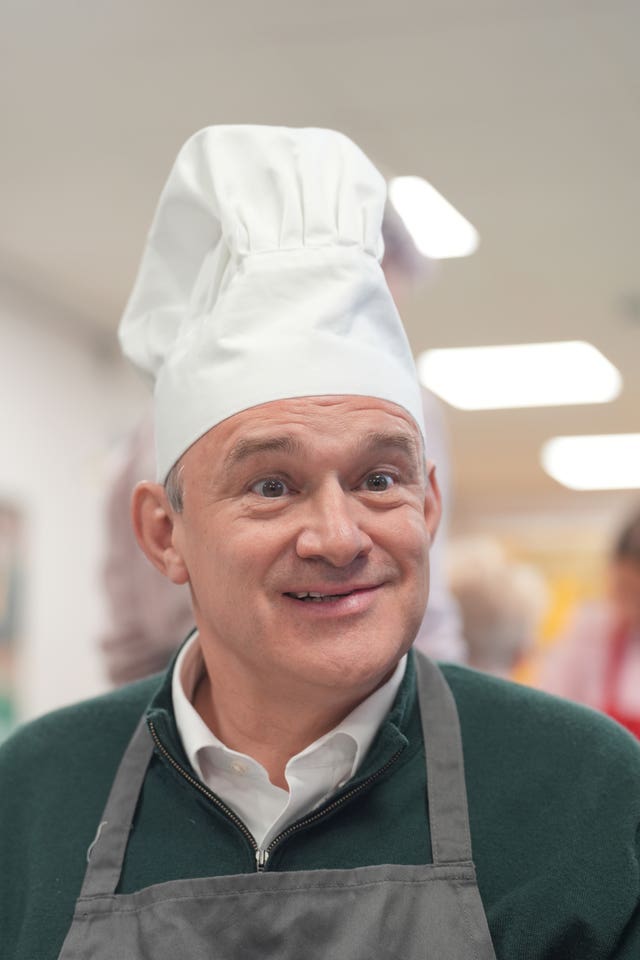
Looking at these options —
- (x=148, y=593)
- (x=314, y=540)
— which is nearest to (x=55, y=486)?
(x=148, y=593)

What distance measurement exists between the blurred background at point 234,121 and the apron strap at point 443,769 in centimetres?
84

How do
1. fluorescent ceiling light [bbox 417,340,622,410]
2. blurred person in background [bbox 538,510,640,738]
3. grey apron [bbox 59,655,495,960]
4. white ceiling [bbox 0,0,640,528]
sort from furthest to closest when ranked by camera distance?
fluorescent ceiling light [bbox 417,340,622,410], white ceiling [bbox 0,0,640,528], blurred person in background [bbox 538,510,640,738], grey apron [bbox 59,655,495,960]

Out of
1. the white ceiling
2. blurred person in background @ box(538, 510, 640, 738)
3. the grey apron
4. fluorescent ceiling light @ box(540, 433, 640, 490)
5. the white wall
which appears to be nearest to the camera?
the grey apron

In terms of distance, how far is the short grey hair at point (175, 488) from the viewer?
4.12 ft

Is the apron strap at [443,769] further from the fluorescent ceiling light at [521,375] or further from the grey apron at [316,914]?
the fluorescent ceiling light at [521,375]

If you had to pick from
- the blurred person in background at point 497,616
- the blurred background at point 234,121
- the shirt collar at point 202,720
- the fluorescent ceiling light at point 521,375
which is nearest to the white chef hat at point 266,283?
the shirt collar at point 202,720

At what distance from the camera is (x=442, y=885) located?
1.13 m

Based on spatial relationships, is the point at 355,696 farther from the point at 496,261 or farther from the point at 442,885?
the point at 496,261

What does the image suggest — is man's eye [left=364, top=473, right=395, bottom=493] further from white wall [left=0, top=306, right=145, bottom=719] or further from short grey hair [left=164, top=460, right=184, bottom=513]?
white wall [left=0, top=306, right=145, bottom=719]

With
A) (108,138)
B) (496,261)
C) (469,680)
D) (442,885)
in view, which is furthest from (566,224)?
(442,885)

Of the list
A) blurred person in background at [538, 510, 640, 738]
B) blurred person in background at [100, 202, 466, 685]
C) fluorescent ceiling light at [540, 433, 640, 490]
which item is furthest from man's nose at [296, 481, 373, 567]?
fluorescent ceiling light at [540, 433, 640, 490]

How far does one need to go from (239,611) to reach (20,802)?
0.39 m

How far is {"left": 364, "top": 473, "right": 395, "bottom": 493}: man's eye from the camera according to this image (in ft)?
3.88

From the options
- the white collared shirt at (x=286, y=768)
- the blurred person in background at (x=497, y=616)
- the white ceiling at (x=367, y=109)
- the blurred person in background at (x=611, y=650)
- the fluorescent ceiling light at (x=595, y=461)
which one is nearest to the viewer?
the white collared shirt at (x=286, y=768)
